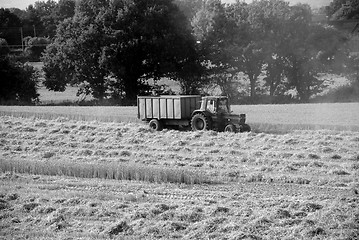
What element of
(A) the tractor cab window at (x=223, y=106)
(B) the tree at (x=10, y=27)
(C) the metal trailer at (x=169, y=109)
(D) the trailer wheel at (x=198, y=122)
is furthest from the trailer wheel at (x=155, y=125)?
(B) the tree at (x=10, y=27)

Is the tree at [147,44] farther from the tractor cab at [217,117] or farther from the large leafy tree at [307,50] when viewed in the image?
the tractor cab at [217,117]

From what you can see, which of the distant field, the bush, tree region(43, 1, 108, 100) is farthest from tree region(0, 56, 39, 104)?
the bush

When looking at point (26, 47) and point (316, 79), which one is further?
Result: point (26, 47)

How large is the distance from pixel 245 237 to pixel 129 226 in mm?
2375

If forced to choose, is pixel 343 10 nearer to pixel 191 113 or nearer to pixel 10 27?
pixel 191 113

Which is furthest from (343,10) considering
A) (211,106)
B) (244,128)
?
(244,128)

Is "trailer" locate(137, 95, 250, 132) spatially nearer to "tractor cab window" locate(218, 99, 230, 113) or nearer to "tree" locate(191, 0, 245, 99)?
"tractor cab window" locate(218, 99, 230, 113)

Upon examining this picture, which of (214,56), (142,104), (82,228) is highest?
(214,56)

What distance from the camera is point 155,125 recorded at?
25.5m

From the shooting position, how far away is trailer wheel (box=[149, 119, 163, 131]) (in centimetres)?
2521

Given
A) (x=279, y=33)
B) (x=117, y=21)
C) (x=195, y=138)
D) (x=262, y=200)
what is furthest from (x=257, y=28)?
(x=262, y=200)

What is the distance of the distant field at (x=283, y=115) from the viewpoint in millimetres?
24384

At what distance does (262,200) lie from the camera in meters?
12.8

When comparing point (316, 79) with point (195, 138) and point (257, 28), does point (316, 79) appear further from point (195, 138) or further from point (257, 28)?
point (195, 138)
